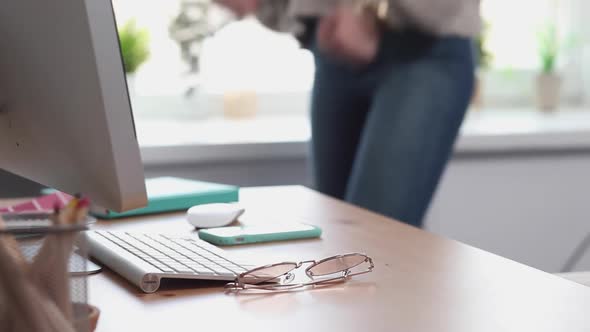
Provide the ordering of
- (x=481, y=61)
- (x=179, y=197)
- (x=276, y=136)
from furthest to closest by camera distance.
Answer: (x=481, y=61) → (x=276, y=136) → (x=179, y=197)

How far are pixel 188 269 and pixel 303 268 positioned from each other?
0.11 metres

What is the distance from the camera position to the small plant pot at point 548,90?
251 centimetres

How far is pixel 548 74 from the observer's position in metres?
2.51

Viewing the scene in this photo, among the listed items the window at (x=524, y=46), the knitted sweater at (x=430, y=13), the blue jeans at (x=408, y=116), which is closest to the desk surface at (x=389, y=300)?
the blue jeans at (x=408, y=116)

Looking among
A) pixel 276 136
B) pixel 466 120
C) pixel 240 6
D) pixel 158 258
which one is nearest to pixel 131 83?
pixel 276 136

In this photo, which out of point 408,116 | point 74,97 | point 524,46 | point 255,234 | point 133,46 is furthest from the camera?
point 524,46

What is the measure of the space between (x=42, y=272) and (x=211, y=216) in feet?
1.80

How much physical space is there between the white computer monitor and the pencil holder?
0.15 metres

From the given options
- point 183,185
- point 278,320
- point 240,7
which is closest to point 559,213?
point 240,7

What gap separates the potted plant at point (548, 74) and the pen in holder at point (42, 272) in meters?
2.24

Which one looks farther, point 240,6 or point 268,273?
point 240,6

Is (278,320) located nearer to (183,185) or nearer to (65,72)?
(65,72)

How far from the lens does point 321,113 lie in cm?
161

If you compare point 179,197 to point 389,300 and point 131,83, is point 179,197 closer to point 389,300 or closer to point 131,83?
point 389,300
